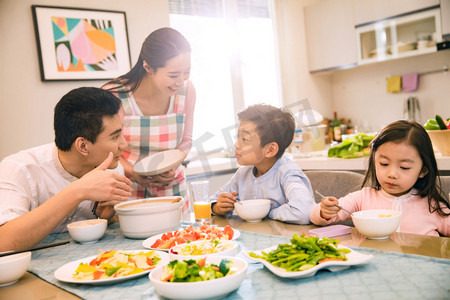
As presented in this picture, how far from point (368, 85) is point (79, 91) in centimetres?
357

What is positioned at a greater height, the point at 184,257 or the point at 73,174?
the point at 73,174

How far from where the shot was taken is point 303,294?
0.70m

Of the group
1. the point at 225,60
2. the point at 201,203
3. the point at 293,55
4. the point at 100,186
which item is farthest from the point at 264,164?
the point at 293,55

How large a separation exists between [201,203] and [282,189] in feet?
1.20

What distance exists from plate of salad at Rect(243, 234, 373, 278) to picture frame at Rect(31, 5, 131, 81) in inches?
97.3

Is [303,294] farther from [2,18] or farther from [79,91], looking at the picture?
[2,18]

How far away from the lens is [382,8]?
3.80m

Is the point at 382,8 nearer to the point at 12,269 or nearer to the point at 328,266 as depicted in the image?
the point at 328,266

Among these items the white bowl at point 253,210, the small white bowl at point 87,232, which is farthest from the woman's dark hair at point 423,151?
the small white bowl at point 87,232

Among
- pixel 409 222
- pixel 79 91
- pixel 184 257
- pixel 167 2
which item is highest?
pixel 167 2

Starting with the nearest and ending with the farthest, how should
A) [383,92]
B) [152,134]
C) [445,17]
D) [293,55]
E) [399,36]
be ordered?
[152,134]
[445,17]
[399,36]
[383,92]
[293,55]

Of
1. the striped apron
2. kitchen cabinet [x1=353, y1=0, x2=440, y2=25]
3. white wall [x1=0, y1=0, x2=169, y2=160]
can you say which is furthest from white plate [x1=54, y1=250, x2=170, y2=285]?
kitchen cabinet [x1=353, y1=0, x2=440, y2=25]

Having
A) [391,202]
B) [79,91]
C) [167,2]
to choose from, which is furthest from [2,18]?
[391,202]

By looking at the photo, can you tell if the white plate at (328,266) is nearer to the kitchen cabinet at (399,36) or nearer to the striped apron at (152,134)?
the striped apron at (152,134)
